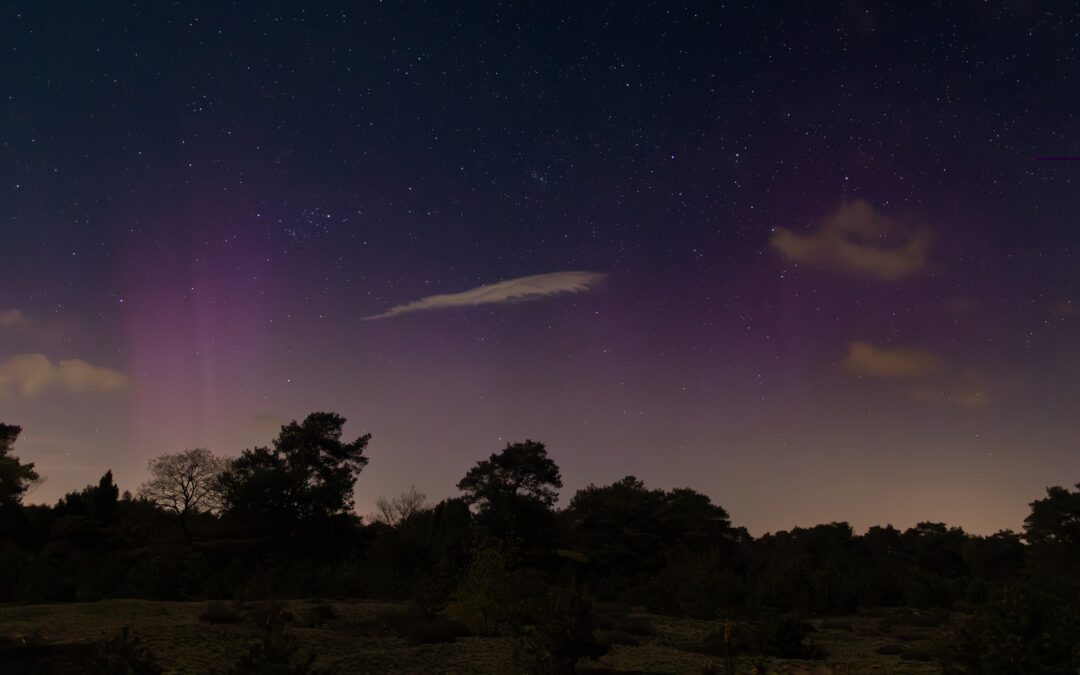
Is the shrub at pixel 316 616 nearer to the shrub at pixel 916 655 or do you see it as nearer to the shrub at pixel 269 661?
the shrub at pixel 269 661

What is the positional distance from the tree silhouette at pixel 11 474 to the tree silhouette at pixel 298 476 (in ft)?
63.9

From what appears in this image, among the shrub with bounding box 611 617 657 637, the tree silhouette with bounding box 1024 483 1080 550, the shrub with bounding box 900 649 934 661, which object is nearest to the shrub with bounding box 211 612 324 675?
the shrub with bounding box 611 617 657 637

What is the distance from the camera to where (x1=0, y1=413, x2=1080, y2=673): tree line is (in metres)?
26.8

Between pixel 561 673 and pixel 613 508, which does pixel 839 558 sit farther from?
pixel 561 673

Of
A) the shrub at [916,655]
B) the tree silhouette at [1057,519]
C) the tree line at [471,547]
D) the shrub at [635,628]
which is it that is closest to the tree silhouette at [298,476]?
the tree line at [471,547]

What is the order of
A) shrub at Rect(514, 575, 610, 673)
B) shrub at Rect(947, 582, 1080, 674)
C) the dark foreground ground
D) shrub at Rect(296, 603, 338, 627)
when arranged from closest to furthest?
shrub at Rect(947, 582, 1080, 674)
shrub at Rect(514, 575, 610, 673)
the dark foreground ground
shrub at Rect(296, 603, 338, 627)

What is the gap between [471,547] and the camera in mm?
30281

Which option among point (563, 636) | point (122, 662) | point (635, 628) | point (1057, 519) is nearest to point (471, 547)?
point (635, 628)

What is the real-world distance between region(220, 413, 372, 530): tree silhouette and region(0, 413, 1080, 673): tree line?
85 mm

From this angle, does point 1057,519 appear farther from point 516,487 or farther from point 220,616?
point 220,616

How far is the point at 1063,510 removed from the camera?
44531 millimetres

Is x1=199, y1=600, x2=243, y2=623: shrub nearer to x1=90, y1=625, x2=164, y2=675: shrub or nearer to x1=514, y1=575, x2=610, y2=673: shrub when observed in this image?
x1=514, y1=575, x2=610, y2=673: shrub

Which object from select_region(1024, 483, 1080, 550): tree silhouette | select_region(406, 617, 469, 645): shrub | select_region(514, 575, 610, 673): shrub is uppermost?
select_region(1024, 483, 1080, 550): tree silhouette

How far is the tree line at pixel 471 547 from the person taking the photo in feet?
87.9
